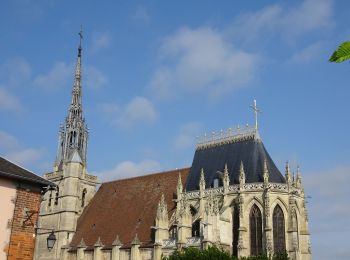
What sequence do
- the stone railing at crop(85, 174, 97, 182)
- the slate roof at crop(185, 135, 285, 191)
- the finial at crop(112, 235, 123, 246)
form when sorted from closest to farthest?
the slate roof at crop(185, 135, 285, 191), the finial at crop(112, 235, 123, 246), the stone railing at crop(85, 174, 97, 182)

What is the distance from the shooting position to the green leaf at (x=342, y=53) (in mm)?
7438

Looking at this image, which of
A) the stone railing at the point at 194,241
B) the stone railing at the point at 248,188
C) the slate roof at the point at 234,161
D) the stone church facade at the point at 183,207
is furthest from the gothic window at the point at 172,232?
the slate roof at the point at 234,161

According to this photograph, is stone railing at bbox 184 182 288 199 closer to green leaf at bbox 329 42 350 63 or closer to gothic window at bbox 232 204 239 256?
gothic window at bbox 232 204 239 256

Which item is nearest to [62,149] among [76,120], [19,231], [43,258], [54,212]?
[76,120]

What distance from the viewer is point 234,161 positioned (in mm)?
39844

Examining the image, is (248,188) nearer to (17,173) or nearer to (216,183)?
(216,183)

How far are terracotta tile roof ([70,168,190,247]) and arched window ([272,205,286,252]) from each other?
31.2ft

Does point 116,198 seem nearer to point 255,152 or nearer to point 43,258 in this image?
point 43,258

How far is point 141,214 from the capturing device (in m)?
43.2

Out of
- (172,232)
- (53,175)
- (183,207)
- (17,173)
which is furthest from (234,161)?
(17,173)

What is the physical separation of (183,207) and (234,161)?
18.4 ft

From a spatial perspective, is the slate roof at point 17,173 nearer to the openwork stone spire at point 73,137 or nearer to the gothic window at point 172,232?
the gothic window at point 172,232

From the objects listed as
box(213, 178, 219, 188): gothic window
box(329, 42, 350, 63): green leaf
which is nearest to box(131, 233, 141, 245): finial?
box(213, 178, 219, 188): gothic window

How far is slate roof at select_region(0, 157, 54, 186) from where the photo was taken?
55.9 ft
